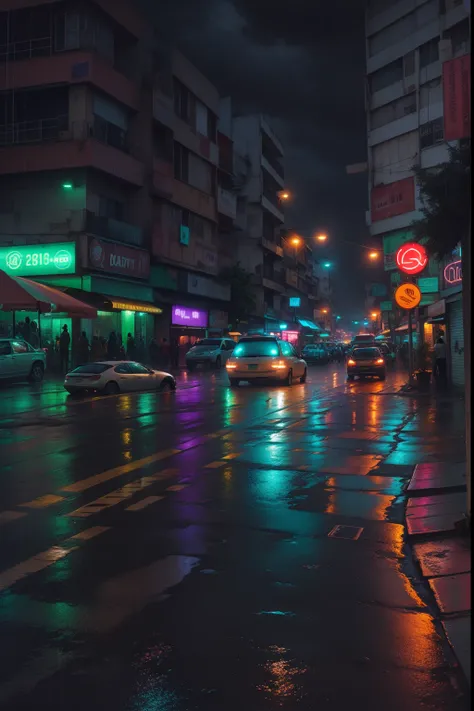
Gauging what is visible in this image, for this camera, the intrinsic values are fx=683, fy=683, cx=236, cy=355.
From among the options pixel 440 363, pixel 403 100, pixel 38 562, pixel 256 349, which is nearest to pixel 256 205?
pixel 403 100

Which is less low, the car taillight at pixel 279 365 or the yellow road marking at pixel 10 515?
the car taillight at pixel 279 365

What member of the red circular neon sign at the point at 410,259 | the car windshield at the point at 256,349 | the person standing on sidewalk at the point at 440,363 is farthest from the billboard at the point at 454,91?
the car windshield at the point at 256,349

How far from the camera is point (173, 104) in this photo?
44.6m

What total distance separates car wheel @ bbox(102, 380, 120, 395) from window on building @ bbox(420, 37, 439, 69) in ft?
126

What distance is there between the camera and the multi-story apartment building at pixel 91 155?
115 ft

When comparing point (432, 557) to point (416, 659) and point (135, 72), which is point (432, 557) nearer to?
point (416, 659)

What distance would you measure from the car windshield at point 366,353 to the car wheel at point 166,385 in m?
10.7

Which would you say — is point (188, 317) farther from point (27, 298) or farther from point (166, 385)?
point (166, 385)

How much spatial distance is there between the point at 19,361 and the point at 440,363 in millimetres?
15525

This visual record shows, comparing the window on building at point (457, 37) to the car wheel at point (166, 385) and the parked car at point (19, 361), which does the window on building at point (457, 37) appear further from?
the parked car at point (19, 361)

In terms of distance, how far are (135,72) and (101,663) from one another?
40.9 metres

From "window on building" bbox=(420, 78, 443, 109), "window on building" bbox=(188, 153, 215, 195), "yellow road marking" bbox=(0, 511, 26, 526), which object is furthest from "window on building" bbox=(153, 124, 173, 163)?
"yellow road marking" bbox=(0, 511, 26, 526)

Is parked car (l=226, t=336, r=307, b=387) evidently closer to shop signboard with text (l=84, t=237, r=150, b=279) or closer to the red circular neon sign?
the red circular neon sign

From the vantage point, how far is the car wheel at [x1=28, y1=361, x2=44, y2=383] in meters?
26.6
